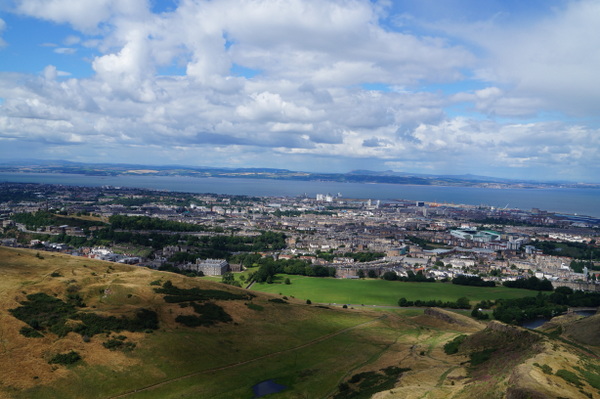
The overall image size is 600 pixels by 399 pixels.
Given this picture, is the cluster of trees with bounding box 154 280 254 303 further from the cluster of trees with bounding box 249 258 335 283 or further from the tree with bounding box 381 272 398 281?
the tree with bounding box 381 272 398 281

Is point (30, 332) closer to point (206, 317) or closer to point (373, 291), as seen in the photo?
point (206, 317)

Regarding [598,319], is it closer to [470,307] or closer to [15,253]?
[470,307]

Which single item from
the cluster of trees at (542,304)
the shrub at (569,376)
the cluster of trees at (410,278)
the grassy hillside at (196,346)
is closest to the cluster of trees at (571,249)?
the cluster of trees at (542,304)

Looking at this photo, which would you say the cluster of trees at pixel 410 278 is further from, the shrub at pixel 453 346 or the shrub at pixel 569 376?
the shrub at pixel 569 376

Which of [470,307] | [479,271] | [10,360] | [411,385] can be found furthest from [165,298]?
[479,271]

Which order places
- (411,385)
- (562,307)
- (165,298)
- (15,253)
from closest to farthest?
(411,385) < (165,298) < (15,253) < (562,307)

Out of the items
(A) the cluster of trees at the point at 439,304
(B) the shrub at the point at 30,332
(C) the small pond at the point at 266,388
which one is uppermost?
(B) the shrub at the point at 30,332
